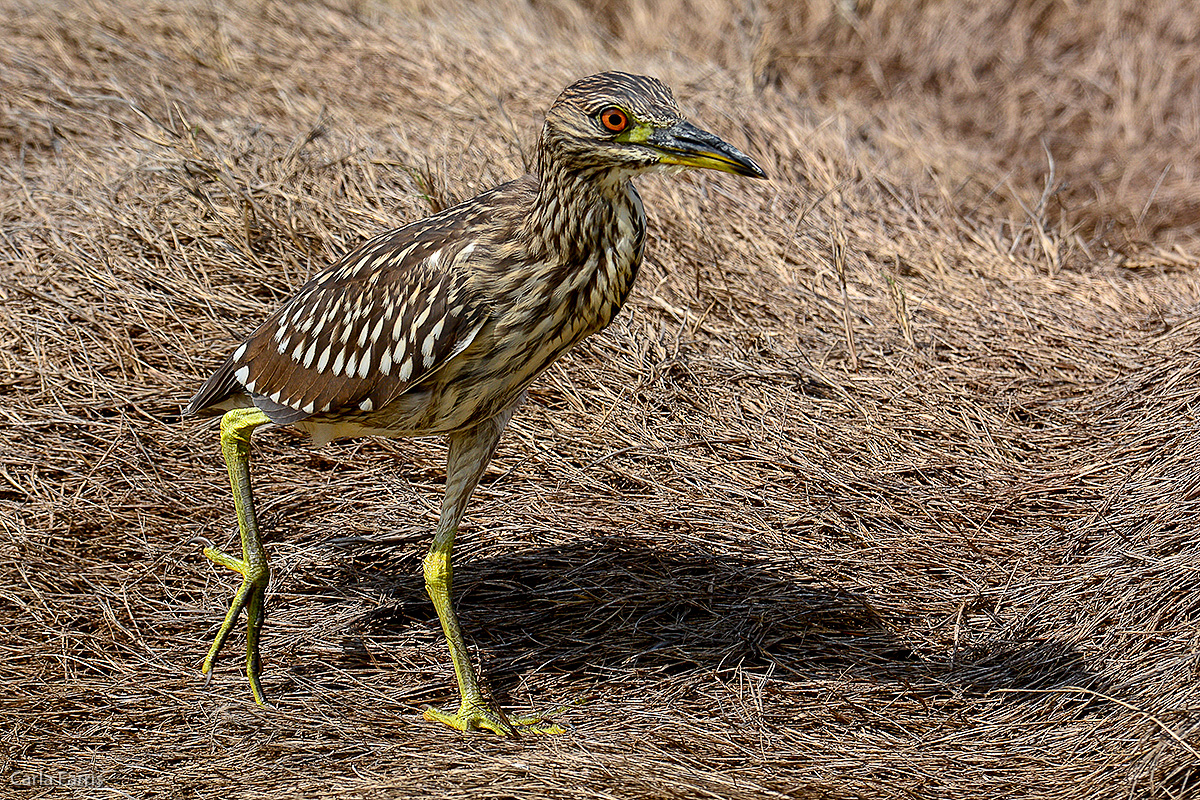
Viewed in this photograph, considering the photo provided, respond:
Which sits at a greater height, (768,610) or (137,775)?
(768,610)

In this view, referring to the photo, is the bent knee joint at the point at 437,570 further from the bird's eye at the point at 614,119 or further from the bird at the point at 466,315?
the bird's eye at the point at 614,119

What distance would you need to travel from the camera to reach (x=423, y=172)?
19.5 feet

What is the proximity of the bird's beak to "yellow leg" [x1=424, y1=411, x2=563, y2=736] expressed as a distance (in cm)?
114

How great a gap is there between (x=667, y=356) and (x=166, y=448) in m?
2.30

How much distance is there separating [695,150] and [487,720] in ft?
6.69

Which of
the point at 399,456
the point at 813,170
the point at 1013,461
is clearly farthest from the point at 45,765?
the point at 813,170

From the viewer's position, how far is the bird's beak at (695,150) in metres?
3.14

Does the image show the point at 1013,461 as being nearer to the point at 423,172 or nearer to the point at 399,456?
the point at 399,456

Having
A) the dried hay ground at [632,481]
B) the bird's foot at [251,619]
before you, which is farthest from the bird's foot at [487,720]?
the bird's foot at [251,619]

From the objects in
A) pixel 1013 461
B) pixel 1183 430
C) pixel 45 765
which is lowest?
pixel 45 765

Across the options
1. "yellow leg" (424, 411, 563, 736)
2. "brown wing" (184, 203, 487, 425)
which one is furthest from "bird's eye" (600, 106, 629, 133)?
"yellow leg" (424, 411, 563, 736)

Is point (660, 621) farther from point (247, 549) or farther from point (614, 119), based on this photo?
point (614, 119)

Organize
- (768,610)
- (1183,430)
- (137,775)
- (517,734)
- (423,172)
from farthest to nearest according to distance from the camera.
Result: (423,172)
(1183,430)
(768,610)
(517,734)
(137,775)

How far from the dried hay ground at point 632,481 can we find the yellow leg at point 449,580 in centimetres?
12
